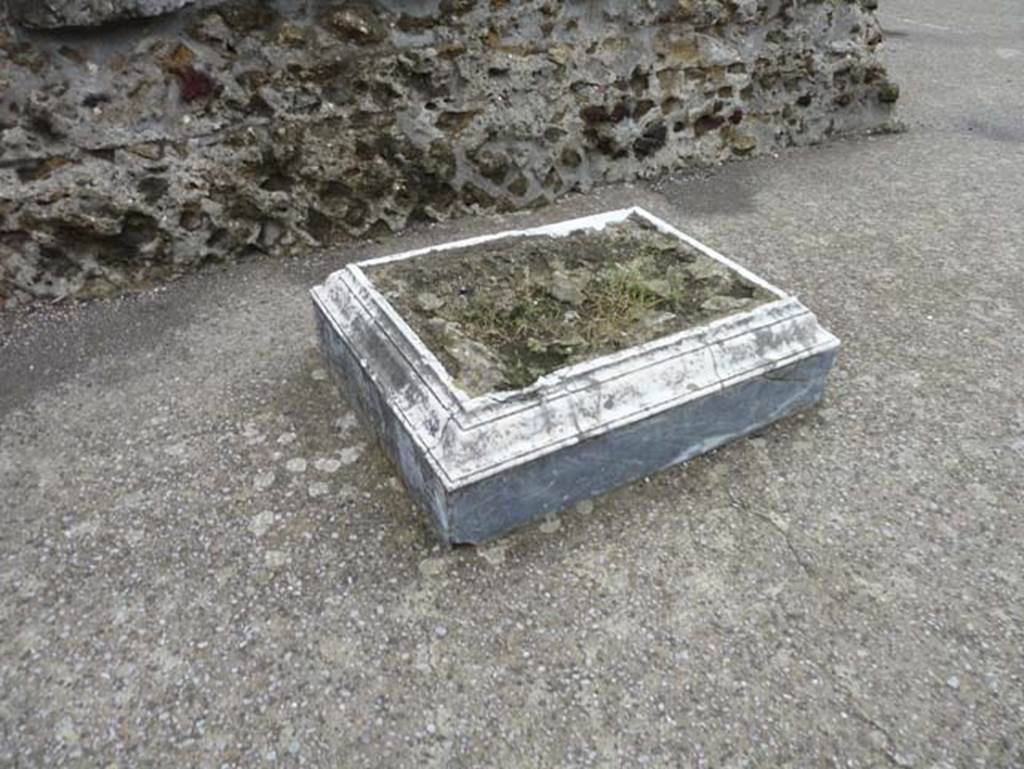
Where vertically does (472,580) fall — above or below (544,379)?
below

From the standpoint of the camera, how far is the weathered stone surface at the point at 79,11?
2822 mm

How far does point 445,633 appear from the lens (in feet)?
6.60

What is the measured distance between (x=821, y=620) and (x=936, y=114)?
5.03 m

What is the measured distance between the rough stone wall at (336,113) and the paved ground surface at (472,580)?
393mm

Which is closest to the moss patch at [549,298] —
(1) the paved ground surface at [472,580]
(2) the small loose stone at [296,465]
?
(1) the paved ground surface at [472,580]

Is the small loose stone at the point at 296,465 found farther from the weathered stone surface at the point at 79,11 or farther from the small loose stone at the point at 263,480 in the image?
the weathered stone surface at the point at 79,11

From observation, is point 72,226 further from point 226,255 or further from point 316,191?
point 316,191

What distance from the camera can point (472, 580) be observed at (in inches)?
84.4

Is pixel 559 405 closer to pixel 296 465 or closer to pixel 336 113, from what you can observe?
pixel 296 465

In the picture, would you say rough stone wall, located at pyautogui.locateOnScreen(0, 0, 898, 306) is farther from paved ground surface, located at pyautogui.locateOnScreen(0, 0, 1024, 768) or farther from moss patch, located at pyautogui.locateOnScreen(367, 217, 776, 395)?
moss patch, located at pyautogui.locateOnScreen(367, 217, 776, 395)

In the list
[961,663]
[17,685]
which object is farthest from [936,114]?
[17,685]

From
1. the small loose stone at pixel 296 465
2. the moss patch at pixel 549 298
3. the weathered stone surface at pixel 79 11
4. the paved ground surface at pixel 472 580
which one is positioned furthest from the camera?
the weathered stone surface at pixel 79 11

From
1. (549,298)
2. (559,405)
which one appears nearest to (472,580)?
(559,405)

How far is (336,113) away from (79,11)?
1039 millimetres
